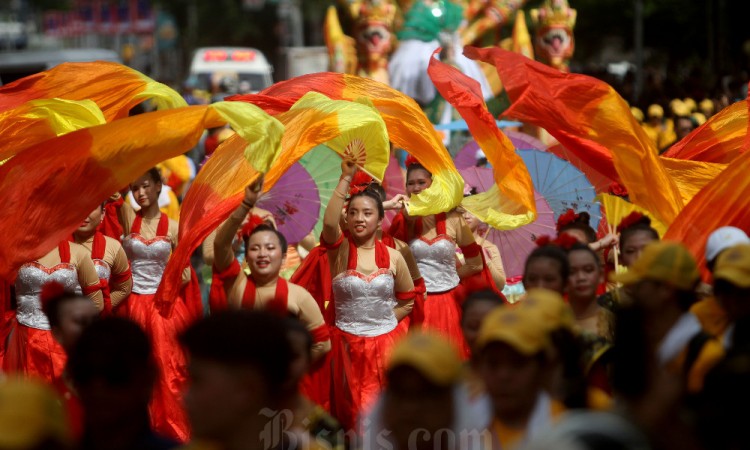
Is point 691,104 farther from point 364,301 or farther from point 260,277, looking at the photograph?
point 260,277

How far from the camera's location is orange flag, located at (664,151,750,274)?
7219 millimetres

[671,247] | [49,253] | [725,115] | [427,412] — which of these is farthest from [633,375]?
[725,115]

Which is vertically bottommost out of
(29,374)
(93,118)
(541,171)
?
(29,374)

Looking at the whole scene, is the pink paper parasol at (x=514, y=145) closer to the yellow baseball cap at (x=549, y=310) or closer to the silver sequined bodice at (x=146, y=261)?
the silver sequined bodice at (x=146, y=261)

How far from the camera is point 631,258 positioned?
22.4 ft

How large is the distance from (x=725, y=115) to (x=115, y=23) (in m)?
39.0

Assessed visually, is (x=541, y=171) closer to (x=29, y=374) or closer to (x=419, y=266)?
(x=419, y=266)

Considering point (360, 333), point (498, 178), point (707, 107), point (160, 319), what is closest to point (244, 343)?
point (360, 333)

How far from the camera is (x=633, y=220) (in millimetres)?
7535

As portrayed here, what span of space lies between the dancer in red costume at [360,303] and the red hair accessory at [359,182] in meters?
0.14

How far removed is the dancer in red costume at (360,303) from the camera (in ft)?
25.8

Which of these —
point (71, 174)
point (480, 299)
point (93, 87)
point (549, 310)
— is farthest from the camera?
point (93, 87)

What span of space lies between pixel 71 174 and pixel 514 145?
13.8 ft

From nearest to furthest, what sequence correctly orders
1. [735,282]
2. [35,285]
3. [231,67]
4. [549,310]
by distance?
[549,310] → [735,282] → [35,285] → [231,67]
